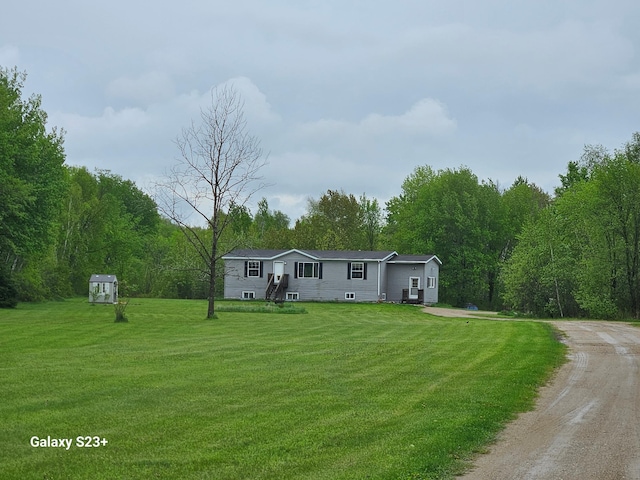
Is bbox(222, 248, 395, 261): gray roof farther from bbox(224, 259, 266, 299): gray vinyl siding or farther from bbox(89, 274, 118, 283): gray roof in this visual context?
bbox(89, 274, 118, 283): gray roof

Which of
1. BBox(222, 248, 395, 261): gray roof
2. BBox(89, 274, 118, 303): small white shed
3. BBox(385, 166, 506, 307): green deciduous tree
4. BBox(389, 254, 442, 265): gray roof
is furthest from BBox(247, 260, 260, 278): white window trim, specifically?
BBox(385, 166, 506, 307): green deciduous tree

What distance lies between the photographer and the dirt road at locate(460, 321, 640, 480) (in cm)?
755

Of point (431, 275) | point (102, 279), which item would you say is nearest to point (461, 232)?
point (431, 275)

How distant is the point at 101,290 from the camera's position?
47.2 metres

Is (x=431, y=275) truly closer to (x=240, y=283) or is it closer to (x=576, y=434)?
(x=240, y=283)

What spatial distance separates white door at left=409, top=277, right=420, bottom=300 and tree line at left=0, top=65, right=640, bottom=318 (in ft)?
21.6

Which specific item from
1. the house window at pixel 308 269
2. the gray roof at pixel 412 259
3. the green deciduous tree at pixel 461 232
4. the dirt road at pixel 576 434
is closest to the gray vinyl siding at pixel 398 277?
the gray roof at pixel 412 259

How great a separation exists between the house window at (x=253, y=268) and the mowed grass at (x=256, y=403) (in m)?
37.6

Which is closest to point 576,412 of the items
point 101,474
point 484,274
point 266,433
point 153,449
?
point 266,433

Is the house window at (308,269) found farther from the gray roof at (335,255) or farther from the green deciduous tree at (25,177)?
the green deciduous tree at (25,177)

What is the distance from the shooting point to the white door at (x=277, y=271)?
58438 millimetres

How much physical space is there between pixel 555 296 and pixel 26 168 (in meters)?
32.1

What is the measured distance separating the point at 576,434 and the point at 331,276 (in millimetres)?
48664

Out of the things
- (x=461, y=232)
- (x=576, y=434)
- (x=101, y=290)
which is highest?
(x=461, y=232)
